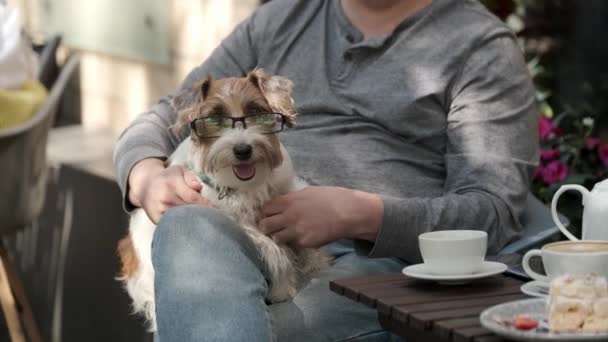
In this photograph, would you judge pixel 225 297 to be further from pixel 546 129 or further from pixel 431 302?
pixel 546 129

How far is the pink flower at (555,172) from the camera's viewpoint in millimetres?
3988

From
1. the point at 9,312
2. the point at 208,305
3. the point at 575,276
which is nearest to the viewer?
the point at 575,276

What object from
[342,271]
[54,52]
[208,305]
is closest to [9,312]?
[54,52]

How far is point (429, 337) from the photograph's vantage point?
207 cm

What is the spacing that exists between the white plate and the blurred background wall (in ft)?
12.1

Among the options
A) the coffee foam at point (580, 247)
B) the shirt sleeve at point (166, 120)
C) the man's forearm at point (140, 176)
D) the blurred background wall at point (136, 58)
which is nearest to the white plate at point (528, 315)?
the coffee foam at point (580, 247)

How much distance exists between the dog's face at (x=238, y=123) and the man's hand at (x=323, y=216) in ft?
0.32

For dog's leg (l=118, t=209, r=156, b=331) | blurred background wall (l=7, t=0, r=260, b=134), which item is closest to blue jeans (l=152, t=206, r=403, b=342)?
dog's leg (l=118, t=209, r=156, b=331)

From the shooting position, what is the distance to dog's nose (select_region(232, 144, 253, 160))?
260cm

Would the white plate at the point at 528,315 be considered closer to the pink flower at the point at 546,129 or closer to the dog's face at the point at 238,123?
the dog's face at the point at 238,123

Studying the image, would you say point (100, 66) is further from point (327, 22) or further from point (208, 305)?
point (208, 305)

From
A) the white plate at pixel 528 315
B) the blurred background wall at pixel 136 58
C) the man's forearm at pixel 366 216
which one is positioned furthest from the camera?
the blurred background wall at pixel 136 58

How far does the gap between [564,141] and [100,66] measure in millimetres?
4380

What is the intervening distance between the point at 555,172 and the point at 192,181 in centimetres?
165
